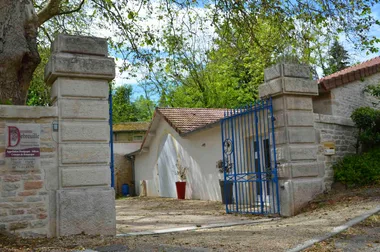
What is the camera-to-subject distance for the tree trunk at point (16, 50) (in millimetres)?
7199

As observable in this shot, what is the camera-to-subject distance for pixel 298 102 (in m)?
9.15

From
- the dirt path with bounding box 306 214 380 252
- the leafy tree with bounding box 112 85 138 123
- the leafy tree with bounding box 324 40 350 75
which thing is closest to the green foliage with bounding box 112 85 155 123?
the leafy tree with bounding box 112 85 138 123

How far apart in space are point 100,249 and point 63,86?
284cm

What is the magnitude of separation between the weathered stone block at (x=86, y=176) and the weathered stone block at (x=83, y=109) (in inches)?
34.8

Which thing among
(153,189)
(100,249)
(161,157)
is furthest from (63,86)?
(153,189)

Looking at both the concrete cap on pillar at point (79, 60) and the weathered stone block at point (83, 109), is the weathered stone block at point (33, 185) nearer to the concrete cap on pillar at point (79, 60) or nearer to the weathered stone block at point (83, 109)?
the weathered stone block at point (83, 109)

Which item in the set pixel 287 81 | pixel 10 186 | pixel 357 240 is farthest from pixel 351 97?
pixel 10 186

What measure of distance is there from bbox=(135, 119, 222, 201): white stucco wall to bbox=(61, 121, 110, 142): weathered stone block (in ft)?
24.9

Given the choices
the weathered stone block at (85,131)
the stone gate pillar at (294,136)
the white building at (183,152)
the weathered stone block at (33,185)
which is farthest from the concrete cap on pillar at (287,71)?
the weathered stone block at (33,185)

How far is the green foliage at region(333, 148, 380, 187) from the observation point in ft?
31.1

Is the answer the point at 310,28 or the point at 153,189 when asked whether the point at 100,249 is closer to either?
the point at 310,28

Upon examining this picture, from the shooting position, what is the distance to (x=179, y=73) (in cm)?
1144

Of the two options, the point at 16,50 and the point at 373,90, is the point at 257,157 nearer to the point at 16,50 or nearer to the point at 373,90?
the point at 373,90

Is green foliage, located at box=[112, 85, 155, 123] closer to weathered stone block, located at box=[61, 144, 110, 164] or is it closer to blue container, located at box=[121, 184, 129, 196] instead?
blue container, located at box=[121, 184, 129, 196]
